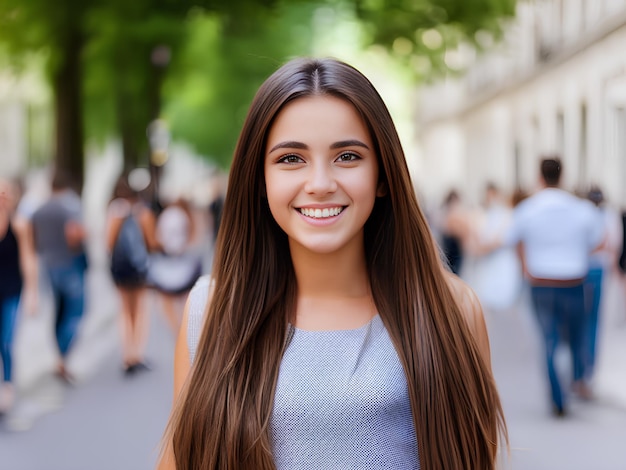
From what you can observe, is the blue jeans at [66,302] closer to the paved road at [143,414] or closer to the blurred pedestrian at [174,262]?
the paved road at [143,414]

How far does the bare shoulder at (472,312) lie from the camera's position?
2.22 m

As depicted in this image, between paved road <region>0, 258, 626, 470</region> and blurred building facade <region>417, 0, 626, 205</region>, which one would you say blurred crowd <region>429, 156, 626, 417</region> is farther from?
blurred building facade <region>417, 0, 626, 205</region>

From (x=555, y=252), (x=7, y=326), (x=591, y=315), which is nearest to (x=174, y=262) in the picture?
(x=7, y=326)

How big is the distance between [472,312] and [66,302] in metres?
8.26

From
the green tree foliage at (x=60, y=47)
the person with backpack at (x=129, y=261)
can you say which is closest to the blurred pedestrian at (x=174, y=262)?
the person with backpack at (x=129, y=261)

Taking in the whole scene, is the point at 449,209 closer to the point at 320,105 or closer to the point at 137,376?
the point at 137,376

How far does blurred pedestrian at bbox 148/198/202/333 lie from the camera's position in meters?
10.5

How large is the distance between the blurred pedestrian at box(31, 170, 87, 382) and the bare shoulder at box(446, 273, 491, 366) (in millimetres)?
8147

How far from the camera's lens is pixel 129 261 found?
33.5ft

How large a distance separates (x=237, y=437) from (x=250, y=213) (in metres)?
0.48

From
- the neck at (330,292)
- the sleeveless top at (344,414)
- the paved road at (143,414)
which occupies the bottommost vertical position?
the paved road at (143,414)

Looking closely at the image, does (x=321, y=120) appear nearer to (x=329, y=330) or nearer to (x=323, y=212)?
(x=323, y=212)

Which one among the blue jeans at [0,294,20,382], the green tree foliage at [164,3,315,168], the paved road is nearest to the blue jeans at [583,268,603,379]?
the paved road

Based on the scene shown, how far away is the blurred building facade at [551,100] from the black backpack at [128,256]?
13.0 feet
